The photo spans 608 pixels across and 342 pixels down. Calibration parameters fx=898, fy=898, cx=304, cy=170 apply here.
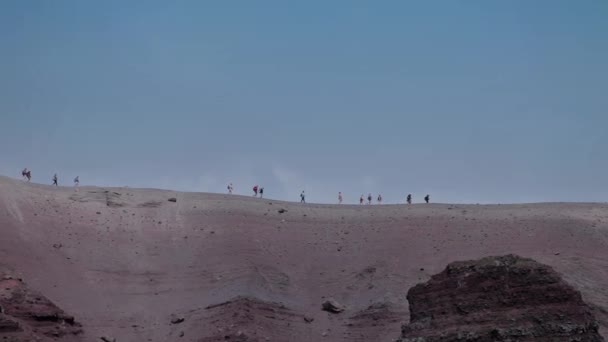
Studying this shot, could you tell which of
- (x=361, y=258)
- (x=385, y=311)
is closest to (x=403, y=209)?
(x=361, y=258)

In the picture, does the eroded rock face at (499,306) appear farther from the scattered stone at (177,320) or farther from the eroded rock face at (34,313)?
the scattered stone at (177,320)

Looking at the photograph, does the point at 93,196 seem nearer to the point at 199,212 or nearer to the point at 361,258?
the point at 199,212

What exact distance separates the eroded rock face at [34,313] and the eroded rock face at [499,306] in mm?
12220

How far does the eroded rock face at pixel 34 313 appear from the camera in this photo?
29.8 meters

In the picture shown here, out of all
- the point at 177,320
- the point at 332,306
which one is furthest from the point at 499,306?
the point at 177,320

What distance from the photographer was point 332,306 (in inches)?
1596

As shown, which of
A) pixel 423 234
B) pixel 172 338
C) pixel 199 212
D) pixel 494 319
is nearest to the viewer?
→ pixel 494 319

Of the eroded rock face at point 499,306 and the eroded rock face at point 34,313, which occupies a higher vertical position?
the eroded rock face at point 499,306

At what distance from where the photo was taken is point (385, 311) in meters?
39.3

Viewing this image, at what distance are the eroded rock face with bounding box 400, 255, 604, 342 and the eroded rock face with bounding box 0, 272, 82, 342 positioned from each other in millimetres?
12220

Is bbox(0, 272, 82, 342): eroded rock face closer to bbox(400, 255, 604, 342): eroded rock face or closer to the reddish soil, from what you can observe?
the reddish soil

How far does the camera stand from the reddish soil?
3841 cm

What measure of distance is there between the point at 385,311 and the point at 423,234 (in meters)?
11.7

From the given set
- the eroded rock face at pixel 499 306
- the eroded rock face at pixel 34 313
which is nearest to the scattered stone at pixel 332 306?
the eroded rock face at pixel 34 313
